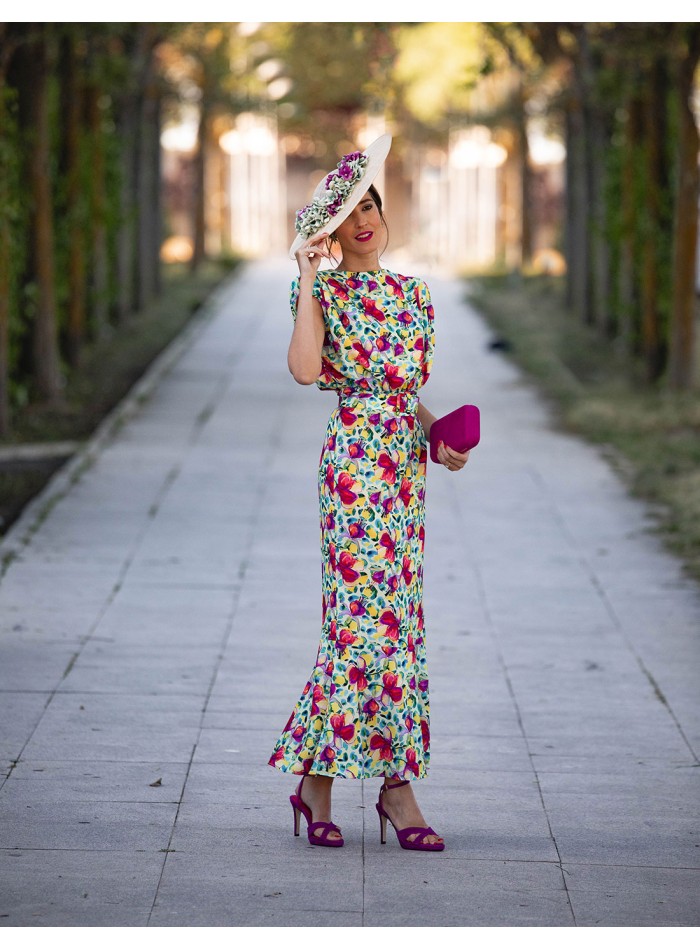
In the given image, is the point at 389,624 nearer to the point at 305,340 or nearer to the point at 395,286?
the point at 305,340

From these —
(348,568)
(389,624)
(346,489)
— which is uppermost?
(346,489)

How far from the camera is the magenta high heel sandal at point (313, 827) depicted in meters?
4.38

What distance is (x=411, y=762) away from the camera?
14.4 feet

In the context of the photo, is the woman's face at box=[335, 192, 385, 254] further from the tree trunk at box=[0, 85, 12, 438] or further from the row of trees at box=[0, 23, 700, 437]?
the tree trunk at box=[0, 85, 12, 438]

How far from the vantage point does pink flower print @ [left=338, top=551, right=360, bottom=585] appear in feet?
14.3

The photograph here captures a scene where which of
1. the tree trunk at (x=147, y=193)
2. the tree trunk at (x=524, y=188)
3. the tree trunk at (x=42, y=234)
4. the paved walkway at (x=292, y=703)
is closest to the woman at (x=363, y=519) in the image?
the paved walkway at (x=292, y=703)

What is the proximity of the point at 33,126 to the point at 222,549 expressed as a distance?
6.06m

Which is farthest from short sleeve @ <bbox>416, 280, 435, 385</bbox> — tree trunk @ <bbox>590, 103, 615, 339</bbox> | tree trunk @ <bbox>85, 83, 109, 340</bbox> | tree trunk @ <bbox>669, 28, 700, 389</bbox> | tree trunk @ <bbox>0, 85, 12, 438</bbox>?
tree trunk @ <bbox>590, 103, 615, 339</bbox>

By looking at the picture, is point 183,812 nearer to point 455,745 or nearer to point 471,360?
point 455,745

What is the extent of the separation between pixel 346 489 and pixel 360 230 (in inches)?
29.6

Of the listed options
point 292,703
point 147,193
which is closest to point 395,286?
point 292,703

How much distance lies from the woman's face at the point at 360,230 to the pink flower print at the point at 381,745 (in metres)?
1.41

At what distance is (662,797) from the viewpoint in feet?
16.0

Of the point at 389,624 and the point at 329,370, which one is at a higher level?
the point at 329,370
